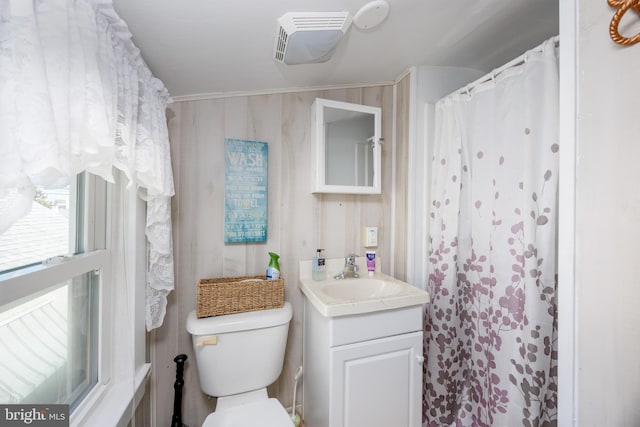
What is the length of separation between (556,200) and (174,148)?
1601 mm

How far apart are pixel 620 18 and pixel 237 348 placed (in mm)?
1571

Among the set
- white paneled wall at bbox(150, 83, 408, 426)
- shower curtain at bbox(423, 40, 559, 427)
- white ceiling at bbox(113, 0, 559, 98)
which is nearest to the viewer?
white ceiling at bbox(113, 0, 559, 98)

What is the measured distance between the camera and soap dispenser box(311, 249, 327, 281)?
1314mm

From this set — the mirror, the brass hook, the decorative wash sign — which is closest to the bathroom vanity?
the decorative wash sign

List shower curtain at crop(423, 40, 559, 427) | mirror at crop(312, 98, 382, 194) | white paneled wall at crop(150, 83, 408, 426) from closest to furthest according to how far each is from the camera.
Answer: shower curtain at crop(423, 40, 559, 427)
white paneled wall at crop(150, 83, 408, 426)
mirror at crop(312, 98, 382, 194)

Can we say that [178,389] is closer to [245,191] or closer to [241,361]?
[241,361]

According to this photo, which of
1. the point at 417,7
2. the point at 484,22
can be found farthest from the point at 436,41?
the point at 417,7

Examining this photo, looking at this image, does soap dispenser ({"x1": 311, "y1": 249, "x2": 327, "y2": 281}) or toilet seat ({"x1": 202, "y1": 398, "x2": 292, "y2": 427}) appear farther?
soap dispenser ({"x1": 311, "y1": 249, "x2": 327, "y2": 281})

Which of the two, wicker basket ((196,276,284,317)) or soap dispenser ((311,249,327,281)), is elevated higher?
soap dispenser ((311,249,327,281))

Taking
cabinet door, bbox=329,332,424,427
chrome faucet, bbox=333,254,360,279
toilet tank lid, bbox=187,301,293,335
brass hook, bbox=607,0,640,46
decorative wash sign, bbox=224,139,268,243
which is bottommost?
cabinet door, bbox=329,332,424,427

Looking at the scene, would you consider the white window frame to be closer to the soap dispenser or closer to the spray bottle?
the spray bottle

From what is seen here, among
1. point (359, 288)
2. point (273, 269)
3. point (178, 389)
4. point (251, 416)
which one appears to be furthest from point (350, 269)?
point (178, 389)

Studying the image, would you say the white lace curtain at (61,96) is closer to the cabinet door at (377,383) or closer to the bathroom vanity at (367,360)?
the bathroom vanity at (367,360)

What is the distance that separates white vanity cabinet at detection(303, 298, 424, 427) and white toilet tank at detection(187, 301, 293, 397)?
201 mm
